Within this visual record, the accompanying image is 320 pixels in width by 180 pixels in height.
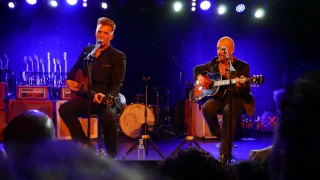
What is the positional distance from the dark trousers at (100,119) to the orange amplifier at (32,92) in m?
3.75

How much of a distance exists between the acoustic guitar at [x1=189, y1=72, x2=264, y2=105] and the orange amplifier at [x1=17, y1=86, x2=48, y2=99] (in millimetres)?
3950

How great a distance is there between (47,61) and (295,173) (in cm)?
1135

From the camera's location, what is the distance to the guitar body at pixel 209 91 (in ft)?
19.4

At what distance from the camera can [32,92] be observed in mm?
8625

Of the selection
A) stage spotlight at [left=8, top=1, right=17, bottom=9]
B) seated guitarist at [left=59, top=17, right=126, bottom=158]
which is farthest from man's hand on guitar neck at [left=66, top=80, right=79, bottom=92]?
stage spotlight at [left=8, top=1, right=17, bottom=9]

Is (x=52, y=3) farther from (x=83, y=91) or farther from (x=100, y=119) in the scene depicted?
(x=100, y=119)

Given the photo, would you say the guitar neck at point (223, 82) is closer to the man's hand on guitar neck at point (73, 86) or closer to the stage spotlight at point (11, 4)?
the man's hand on guitar neck at point (73, 86)

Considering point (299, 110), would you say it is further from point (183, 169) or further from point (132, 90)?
point (132, 90)

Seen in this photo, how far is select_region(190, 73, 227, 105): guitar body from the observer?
5.90 m

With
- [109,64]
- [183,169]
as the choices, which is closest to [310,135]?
[183,169]

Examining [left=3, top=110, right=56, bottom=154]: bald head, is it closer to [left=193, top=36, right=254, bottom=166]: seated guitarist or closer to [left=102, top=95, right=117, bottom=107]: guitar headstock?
[left=102, top=95, right=117, bottom=107]: guitar headstock

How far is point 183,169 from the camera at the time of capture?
3.54ft

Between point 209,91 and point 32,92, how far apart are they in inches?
178

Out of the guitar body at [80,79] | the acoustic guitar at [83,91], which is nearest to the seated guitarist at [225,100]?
the acoustic guitar at [83,91]
